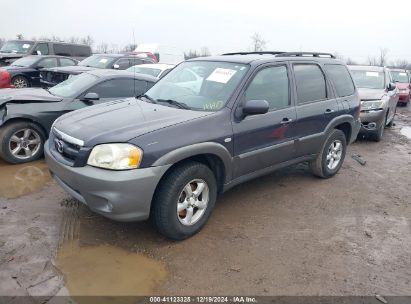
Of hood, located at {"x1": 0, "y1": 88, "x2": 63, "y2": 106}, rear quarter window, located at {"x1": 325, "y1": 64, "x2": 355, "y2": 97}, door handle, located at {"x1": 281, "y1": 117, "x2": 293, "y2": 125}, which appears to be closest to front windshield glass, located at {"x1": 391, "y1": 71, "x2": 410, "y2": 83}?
rear quarter window, located at {"x1": 325, "y1": 64, "x2": 355, "y2": 97}

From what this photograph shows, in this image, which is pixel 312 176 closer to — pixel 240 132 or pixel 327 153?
pixel 327 153

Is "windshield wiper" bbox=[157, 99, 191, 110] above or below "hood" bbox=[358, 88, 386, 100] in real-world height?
above

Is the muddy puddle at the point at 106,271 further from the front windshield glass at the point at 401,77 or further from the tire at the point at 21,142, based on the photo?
the front windshield glass at the point at 401,77

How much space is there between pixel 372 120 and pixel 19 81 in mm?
9848

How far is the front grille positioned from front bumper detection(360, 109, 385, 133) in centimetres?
695

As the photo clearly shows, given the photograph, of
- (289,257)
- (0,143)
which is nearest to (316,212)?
(289,257)

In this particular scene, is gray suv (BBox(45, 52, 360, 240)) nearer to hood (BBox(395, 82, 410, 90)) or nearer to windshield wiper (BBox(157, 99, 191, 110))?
windshield wiper (BBox(157, 99, 191, 110))

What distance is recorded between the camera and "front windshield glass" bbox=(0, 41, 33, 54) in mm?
15234

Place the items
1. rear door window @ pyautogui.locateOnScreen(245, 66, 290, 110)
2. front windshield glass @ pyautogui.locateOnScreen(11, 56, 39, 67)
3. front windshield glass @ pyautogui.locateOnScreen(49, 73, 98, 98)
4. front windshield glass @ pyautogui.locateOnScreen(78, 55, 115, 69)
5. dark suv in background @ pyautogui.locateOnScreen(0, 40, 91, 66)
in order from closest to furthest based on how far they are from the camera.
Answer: rear door window @ pyautogui.locateOnScreen(245, 66, 290, 110), front windshield glass @ pyautogui.locateOnScreen(49, 73, 98, 98), front windshield glass @ pyautogui.locateOnScreen(78, 55, 115, 69), front windshield glass @ pyautogui.locateOnScreen(11, 56, 39, 67), dark suv in background @ pyautogui.locateOnScreen(0, 40, 91, 66)

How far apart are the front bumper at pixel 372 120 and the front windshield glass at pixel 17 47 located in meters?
13.2

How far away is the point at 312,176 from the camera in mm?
5922

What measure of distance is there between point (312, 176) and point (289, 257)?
8.41ft

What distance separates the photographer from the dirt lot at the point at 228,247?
3131mm

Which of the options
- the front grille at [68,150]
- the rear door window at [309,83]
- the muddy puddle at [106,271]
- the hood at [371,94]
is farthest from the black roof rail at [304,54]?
the hood at [371,94]
